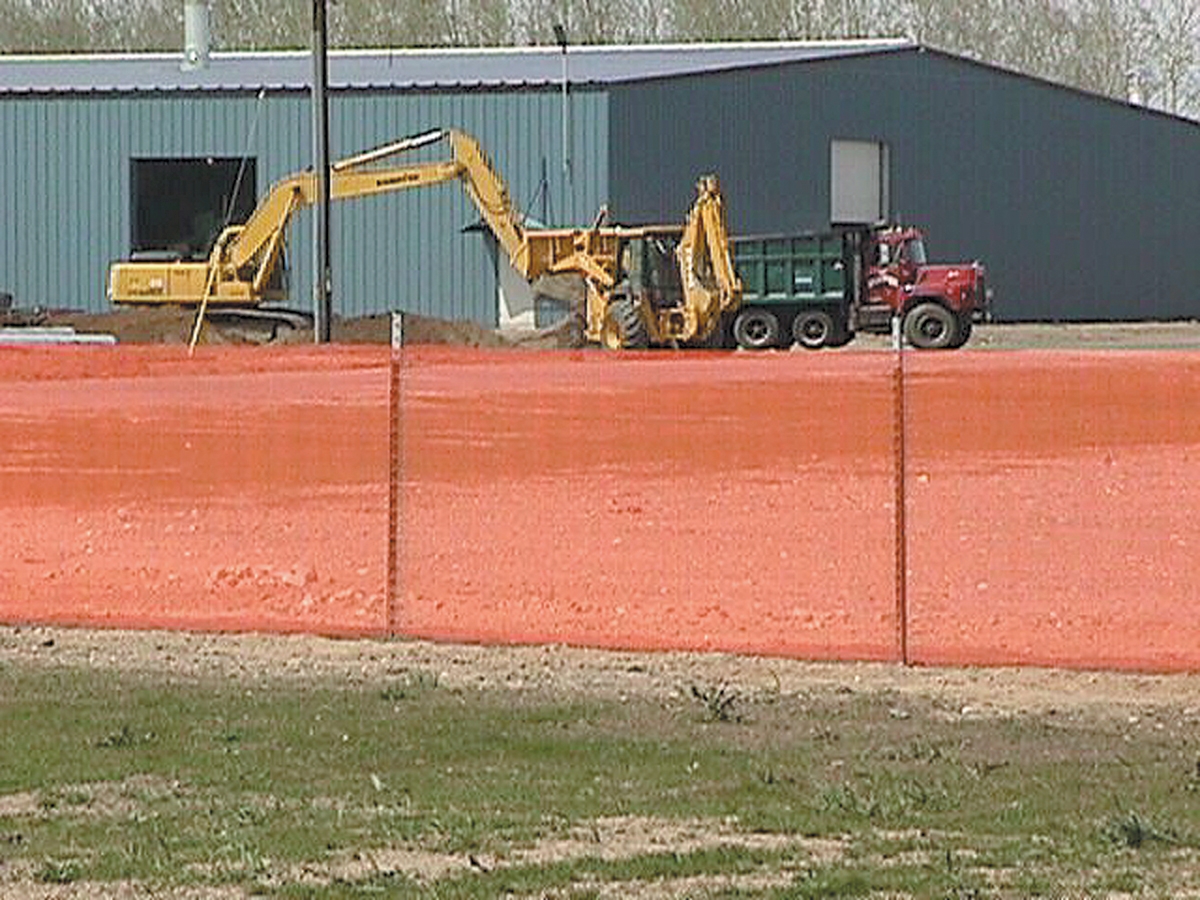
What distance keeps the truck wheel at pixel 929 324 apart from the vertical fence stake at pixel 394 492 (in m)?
29.6

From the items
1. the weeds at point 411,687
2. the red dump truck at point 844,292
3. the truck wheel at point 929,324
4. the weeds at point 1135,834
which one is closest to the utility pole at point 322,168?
the red dump truck at point 844,292

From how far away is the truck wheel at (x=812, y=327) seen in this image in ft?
149

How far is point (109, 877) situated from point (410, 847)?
40.1 inches

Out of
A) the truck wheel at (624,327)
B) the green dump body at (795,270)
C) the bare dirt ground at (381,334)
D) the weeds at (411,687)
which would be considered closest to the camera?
the weeds at (411,687)

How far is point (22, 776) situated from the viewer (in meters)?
11.0

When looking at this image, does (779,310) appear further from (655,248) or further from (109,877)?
(109,877)

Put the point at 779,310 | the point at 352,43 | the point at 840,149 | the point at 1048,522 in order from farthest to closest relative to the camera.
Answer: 1. the point at 352,43
2. the point at 840,149
3. the point at 779,310
4. the point at 1048,522

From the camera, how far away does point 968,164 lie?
204 ft

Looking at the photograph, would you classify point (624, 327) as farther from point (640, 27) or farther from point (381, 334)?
point (640, 27)

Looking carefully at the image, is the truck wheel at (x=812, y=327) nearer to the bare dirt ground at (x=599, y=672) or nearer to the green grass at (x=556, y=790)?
the bare dirt ground at (x=599, y=672)

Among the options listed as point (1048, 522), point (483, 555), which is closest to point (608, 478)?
point (483, 555)

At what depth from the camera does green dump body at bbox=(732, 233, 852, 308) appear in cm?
4569

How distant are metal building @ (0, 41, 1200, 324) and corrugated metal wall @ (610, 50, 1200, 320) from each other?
0.05 meters

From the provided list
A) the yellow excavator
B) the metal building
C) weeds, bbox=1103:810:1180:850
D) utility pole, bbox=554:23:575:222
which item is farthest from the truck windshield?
weeds, bbox=1103:810:1180:850
